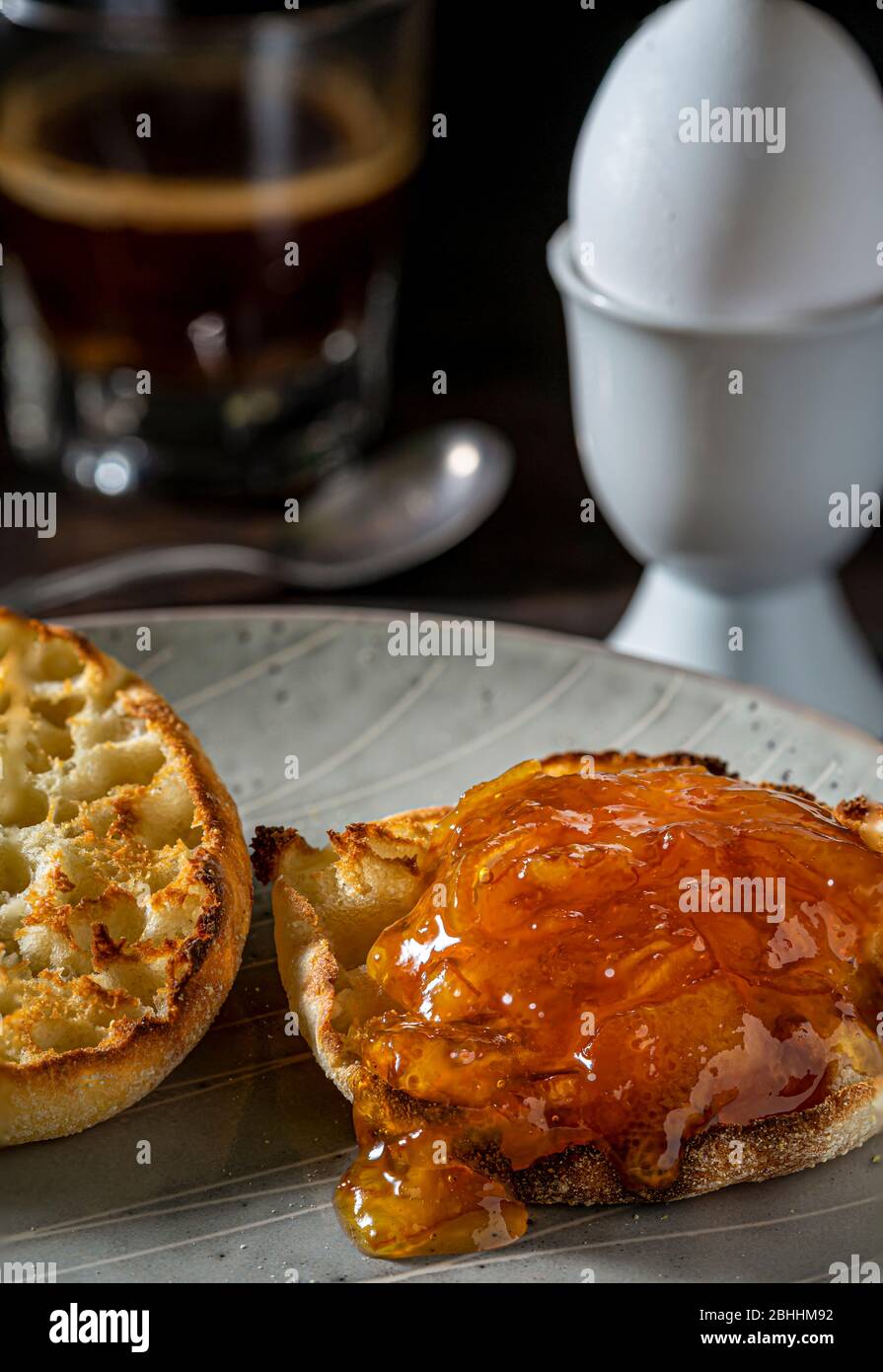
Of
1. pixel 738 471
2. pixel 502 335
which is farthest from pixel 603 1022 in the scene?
pixel 502 335

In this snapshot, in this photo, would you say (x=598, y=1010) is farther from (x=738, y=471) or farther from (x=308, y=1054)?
(x=738, y=471)

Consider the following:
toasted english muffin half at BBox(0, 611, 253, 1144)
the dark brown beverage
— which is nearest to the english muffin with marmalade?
toasted english muffin half at BBox(0, 611, 253, 1144)

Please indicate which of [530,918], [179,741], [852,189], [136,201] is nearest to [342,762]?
[179,741]

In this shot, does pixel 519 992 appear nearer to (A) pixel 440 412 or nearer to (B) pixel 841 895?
(B) pixel 841 895

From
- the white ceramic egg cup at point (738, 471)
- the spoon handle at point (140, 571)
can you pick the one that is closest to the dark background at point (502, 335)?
the spoon handle at point (140, 571)

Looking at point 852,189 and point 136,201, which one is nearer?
point 852,189

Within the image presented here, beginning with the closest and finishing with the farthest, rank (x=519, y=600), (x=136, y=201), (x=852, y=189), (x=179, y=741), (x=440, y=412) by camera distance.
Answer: (x=179, y=741) → (x=852, y=189) → (x=136, y=201) → (x=519, y=600) → (x=440, y=412)

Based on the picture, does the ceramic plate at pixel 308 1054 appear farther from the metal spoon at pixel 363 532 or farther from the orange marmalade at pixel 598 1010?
the metal spoon at pixel 363 532

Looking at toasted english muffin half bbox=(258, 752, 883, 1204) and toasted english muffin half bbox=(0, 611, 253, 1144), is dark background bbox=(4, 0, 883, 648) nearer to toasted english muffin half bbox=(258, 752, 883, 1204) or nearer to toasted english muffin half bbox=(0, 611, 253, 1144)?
toasted english muffin half bbox=(0, 611, 253, 1144)
